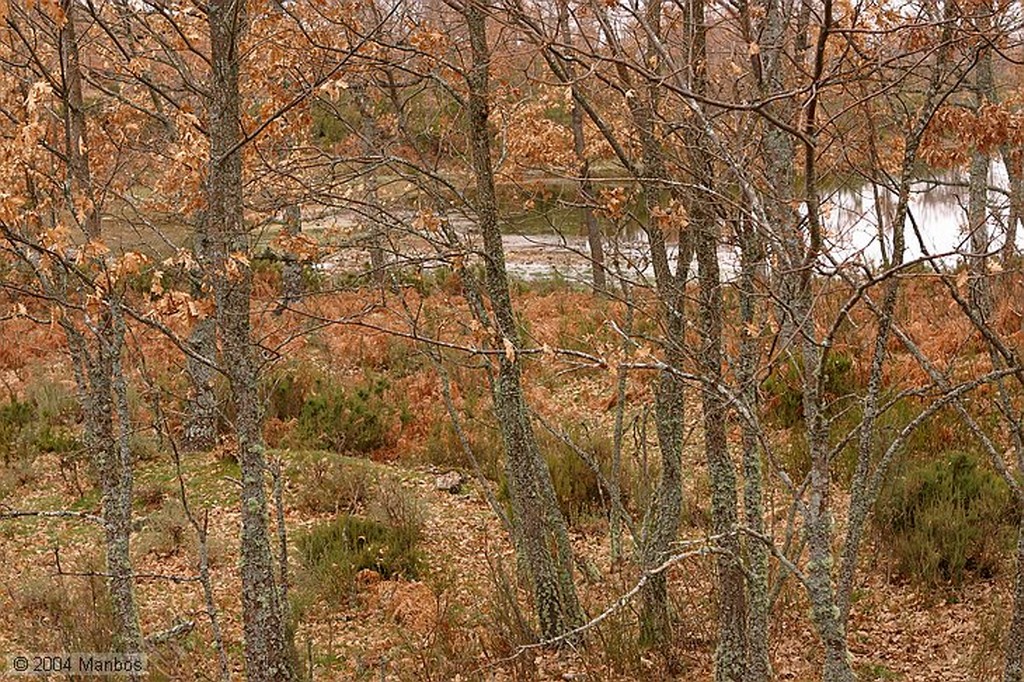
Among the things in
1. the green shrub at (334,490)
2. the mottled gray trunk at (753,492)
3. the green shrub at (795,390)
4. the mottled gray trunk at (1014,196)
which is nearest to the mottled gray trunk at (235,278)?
the mottled gray trunk at (753,492)

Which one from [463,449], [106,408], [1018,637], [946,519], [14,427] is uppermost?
[106,408]

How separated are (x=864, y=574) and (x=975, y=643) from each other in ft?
3.74

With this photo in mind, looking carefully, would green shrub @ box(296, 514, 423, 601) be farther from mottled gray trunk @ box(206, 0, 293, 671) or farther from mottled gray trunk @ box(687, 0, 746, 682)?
mottled gray trunk @ box(687, 0, 746, 682)

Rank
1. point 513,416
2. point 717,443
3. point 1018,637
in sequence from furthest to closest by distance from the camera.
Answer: point 513,416
point 717,443
point 1018,637

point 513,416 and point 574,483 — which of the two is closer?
point 513,416

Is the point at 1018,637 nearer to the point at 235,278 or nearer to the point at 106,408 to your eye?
the point at 235,278

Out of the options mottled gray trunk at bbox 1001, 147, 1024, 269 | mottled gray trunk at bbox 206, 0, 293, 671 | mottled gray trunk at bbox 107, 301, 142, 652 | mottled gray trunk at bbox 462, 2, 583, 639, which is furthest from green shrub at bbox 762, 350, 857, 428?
mottled gray trunk at bbox 107, 301, 142, 652

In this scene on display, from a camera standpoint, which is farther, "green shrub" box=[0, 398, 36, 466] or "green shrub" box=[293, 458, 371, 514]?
"green shrub" box=[0, 398, 36, 466]

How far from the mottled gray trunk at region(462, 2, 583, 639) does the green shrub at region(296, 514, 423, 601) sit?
5.32ft

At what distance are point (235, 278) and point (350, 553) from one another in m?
3.71

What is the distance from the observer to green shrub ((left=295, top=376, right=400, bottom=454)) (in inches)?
388

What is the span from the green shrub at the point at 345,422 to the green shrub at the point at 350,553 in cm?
245

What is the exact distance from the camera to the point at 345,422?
1005cm

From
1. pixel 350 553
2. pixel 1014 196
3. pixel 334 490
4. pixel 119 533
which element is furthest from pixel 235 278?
pixel 334 490
